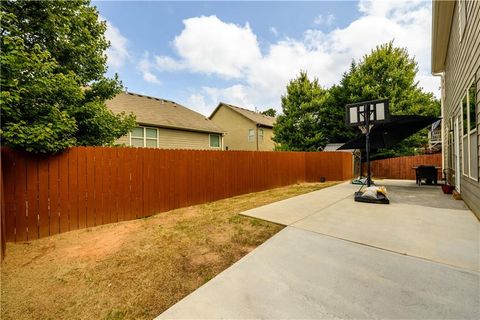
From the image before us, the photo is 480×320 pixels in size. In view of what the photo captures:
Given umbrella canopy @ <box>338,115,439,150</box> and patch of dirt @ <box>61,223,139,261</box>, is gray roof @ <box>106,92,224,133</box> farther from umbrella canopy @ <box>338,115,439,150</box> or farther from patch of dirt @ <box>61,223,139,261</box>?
umbrella canopy @ <box>338,115,439,150</box>

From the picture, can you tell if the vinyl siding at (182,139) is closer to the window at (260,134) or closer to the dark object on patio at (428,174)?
the window at (260,134)

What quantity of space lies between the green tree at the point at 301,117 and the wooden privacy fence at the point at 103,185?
33.9ft

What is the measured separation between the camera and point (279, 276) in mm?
2223

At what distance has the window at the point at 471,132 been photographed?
3.88 meters

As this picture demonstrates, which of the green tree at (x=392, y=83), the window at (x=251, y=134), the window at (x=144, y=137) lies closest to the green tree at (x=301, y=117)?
the window at (x=251, y=134)

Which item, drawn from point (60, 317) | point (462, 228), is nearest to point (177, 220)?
point (60, 317)

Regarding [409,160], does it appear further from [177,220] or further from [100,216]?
[100,216]

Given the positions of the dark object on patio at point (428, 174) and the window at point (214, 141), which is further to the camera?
the window at point (214, 141)

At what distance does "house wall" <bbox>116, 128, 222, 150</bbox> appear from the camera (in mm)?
11297

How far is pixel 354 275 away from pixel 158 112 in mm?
12455

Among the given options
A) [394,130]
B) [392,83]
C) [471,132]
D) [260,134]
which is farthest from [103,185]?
[392,83]

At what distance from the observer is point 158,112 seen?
12.3m

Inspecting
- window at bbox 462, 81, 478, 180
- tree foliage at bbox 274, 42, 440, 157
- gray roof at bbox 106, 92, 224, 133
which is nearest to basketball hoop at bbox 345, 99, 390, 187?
window at bbox 462, 81, 478, 180

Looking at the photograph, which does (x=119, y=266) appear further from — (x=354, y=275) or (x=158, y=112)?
(x=158, y=112)
